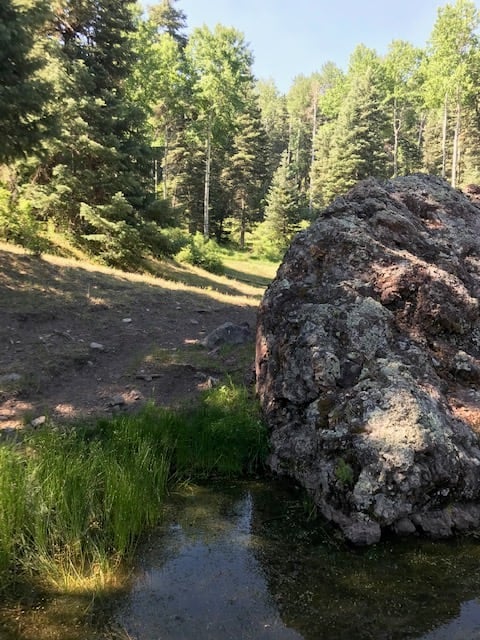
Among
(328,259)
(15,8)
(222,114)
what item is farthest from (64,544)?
(222,114)

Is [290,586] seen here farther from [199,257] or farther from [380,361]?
[199,257]

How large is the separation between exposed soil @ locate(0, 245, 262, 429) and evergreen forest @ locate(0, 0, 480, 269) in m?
3.11

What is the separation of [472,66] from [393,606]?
1589 inches

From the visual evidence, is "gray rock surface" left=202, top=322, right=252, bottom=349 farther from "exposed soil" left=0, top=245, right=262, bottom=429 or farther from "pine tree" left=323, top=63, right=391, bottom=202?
"pine tree" left=323, top=63, right=391, bottom=202

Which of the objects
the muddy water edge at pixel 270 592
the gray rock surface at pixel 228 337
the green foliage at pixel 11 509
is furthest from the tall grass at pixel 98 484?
the gray rock surface at pixel 228 337

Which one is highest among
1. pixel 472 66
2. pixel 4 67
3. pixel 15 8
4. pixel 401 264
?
pixel 472 66

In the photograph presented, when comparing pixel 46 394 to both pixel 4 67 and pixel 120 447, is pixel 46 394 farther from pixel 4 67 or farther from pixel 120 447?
pixel 4 67

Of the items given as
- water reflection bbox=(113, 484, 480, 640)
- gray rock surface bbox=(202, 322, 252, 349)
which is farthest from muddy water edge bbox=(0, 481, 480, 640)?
gray rock surface bbox=(202, 322, 252, 349)

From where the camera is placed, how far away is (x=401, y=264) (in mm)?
6508

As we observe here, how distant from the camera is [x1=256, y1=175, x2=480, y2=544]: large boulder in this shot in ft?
14.8

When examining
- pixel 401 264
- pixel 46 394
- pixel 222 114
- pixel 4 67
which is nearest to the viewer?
pixel 401 264

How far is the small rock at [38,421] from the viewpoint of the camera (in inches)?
245

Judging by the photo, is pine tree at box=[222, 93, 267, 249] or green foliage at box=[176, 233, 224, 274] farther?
pine tree at box=[222, 93, 267, 249]

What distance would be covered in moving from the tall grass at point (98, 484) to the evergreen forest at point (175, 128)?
8424mm
